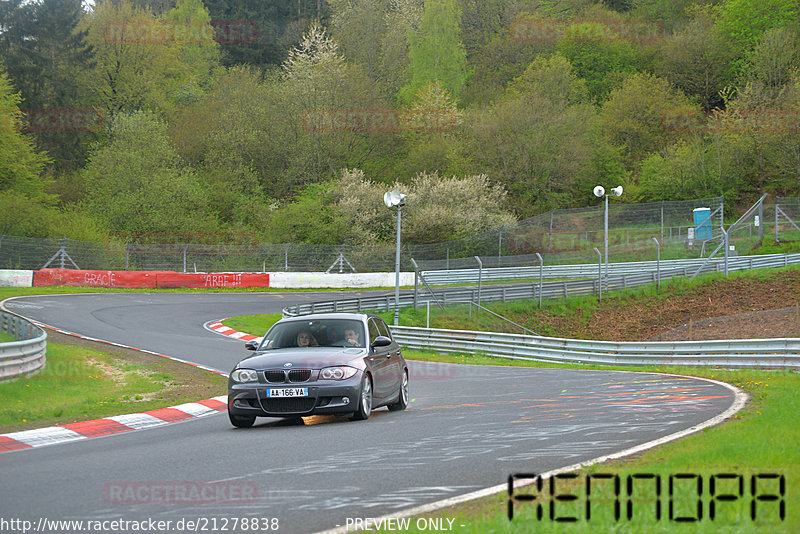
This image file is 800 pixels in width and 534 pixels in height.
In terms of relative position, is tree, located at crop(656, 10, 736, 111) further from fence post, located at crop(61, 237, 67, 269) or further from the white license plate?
the white license plate

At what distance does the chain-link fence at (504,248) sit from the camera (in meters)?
45.8

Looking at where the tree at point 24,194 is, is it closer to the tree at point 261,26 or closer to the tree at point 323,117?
the tree at point 323,117

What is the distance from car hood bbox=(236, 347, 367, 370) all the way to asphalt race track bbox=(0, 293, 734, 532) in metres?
0.82

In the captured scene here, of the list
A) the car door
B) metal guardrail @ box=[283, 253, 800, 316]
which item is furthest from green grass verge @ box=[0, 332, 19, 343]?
metal guardrail @ box=[283, 253, 800, 316]

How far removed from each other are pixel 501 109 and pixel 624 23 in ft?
99.5

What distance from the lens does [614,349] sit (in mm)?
26172

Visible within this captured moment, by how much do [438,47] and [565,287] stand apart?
52.2 metres

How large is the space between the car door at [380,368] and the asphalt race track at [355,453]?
0.42m

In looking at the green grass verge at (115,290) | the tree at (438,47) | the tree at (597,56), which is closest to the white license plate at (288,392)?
the green grass verge at (115,290)

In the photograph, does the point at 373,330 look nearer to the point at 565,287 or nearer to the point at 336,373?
the point at 336,373

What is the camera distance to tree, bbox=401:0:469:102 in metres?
85.8

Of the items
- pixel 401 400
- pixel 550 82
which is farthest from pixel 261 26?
pixel 401 400

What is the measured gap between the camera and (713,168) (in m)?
64.6

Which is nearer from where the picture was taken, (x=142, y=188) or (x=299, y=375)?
(x=299, y=375)
